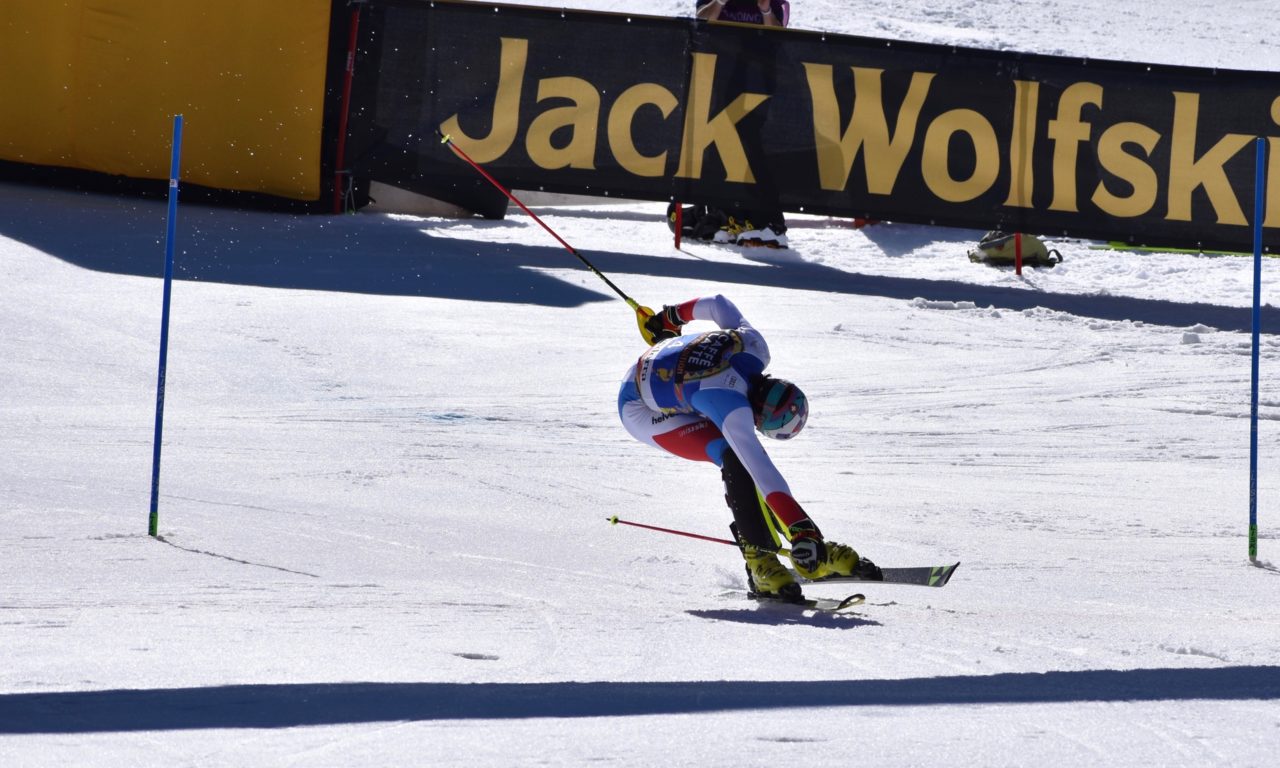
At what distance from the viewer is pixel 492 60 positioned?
41.6ft

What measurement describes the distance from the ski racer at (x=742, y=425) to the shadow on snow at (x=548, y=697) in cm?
127

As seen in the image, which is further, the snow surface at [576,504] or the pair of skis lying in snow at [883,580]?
the pair of skis lying in snow at [883,580]

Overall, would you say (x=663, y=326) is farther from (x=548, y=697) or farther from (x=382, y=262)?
(x=382, y=262)

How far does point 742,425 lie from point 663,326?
787 mm

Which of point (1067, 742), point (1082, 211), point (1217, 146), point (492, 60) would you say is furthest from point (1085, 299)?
point (1067, 742)

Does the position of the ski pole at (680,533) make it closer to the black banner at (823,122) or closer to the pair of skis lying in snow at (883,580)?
the pair of skis lying in snow at (883,580)

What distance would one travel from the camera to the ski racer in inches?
214

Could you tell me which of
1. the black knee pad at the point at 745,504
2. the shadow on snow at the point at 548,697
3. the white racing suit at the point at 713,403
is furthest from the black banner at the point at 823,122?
the shadow on snow at the point at 548,697

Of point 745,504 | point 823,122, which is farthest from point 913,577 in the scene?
point 823,122

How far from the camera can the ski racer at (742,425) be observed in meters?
5.44

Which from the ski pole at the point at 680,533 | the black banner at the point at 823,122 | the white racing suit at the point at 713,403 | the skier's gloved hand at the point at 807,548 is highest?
the black banner at the point at 823,122

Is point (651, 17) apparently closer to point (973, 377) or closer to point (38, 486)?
point (973, 377)

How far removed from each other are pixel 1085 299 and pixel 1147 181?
39.9 inches

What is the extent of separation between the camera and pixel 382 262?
1192 centimetres
